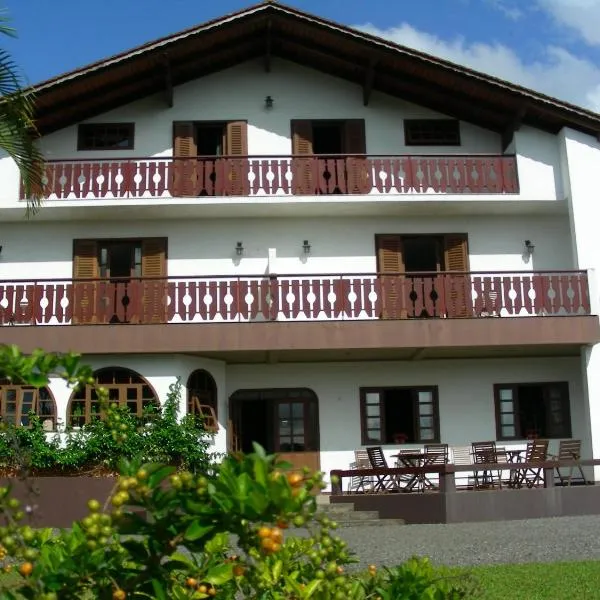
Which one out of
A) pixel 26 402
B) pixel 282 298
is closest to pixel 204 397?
pixel 282 298

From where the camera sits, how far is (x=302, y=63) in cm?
1938

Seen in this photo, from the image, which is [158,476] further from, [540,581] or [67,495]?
[67,495]

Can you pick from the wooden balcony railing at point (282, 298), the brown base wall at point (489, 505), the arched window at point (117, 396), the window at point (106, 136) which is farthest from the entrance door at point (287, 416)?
the window at point (106, 136)

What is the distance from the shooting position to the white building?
16734 mm

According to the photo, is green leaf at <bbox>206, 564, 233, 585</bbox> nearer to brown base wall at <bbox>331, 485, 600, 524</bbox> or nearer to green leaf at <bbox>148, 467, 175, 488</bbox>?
green leaf at <bbox>148, 467, 175, 488</bbox>

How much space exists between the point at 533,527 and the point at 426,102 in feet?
32.0

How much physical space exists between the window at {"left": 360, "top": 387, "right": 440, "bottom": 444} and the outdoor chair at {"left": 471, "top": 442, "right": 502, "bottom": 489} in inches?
41.0

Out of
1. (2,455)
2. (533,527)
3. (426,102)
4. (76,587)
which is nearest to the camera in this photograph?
(76,587)

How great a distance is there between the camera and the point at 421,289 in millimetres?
16781

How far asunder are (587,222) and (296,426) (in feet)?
23.1

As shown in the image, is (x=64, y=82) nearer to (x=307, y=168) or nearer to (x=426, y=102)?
(x=307, y=168)

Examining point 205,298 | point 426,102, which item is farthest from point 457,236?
point 205,298

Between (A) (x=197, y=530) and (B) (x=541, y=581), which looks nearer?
(A) (x=197, y=530)

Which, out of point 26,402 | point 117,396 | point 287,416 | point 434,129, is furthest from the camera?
point 434,129
